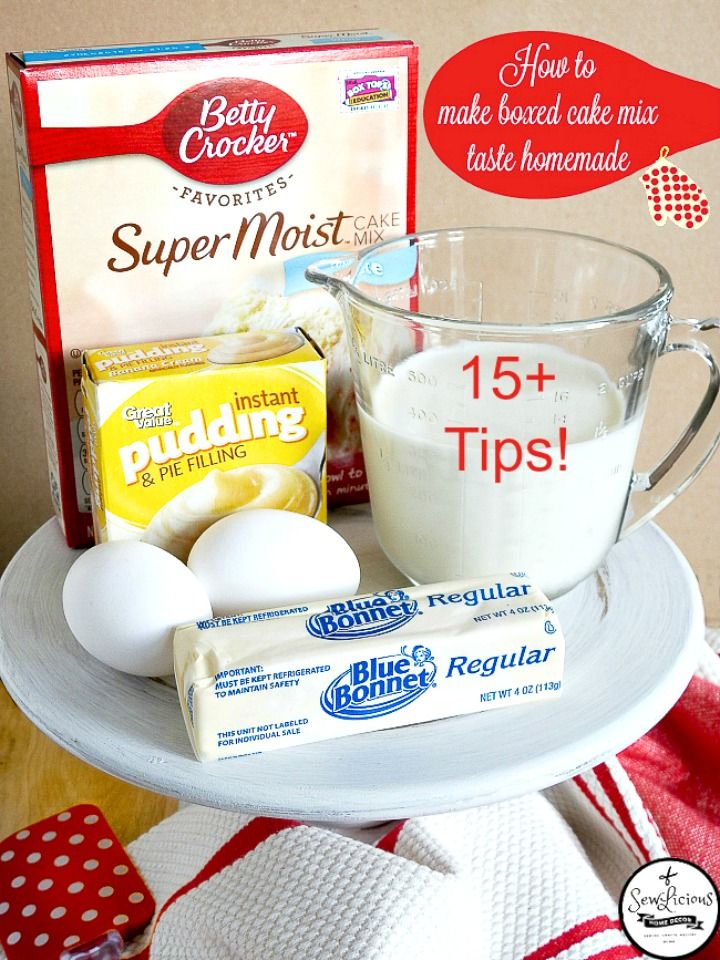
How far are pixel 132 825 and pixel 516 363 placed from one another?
0.63m

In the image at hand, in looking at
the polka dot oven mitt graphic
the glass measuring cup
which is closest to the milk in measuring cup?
the glass measuring cup

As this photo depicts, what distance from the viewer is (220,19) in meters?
0.94

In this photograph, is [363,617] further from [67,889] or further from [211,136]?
[67,889]

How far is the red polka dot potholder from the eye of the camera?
104cm

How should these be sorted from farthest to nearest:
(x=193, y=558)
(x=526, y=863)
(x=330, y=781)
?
(x=526, y=863) < (x=193, y=558) < (x=330, y=781)

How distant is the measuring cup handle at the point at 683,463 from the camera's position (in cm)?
68

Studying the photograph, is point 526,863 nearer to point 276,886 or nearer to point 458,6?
point 276,886

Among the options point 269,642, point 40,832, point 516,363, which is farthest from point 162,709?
point 40,832

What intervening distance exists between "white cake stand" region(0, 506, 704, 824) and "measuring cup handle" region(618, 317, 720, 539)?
6 cm

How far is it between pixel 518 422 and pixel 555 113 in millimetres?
521

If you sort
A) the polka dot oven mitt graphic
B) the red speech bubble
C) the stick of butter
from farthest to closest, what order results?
the red speech bubble, the polka dot oven mitt graphic, the stick of butter

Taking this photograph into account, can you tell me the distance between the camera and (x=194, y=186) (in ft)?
2.28

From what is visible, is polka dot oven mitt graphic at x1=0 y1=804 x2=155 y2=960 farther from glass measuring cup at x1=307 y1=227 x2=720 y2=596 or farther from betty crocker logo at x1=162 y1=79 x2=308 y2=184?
betty crocker logo at x1=162 y1=79 x2=308 y2=184

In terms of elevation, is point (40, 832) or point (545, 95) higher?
point (545, 95)
